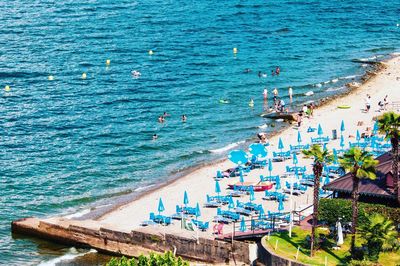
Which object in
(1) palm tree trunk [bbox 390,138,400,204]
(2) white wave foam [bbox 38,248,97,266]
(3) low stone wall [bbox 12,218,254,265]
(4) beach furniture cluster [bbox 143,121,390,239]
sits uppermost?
(1) palm tree trunk [bbox 390,138,400,204]

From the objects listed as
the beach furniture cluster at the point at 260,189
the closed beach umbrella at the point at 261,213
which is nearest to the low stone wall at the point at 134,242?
the beach furniture cluster at the point at 260,189

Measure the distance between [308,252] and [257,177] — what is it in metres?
17.5

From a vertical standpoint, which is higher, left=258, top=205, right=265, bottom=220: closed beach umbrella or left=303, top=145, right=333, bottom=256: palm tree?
left=303, top=145, right=333, bottom=256: palm tree

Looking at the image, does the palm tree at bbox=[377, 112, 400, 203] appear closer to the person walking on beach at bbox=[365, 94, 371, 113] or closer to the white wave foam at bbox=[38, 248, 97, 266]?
the white wave foam at bbox=[38, 248, 97, 266]

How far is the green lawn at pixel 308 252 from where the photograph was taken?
1618 inches

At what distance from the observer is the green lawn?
4109cm

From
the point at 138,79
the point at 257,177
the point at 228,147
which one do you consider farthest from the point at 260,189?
the point at 138,79

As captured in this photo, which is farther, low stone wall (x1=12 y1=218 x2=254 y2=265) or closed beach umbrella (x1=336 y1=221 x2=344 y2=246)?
low stone wall (x1=12 y1=218 x2=254 y2=265)

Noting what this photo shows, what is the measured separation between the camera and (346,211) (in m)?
44.1

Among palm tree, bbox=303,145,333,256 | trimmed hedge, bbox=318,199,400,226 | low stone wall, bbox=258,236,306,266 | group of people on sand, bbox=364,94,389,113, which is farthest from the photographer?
group of people on sand, bbox=364,94,389,113

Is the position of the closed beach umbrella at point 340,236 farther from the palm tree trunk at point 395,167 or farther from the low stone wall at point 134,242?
the low stone wall at point 134,242

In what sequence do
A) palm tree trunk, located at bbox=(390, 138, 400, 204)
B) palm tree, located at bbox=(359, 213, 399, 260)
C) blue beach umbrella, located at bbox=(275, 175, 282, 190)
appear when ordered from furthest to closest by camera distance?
blue beach umbrella, located at bbox=(275, 175, 282, 190), palm tree trunk, located at bbox=(390, 138, 400, 204), palm tree, located at bbox=(359, 213, 399, 260)

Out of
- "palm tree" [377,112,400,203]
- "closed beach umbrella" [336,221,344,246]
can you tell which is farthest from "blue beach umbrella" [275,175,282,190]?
"closed beach umbrella" [336,221,344,246]

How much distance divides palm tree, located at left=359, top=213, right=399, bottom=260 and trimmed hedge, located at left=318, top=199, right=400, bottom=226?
3.03m
